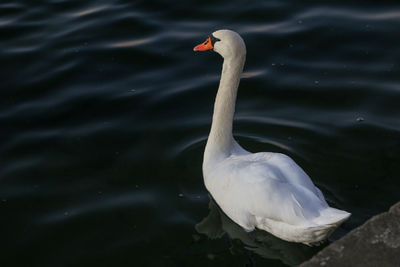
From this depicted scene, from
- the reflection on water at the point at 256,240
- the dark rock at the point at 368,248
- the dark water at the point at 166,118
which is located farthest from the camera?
the dark water at the point at 166,118

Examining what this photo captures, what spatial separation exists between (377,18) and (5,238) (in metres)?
6.36

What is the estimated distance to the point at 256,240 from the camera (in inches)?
197

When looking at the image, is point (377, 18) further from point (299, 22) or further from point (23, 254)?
point (23, 254)

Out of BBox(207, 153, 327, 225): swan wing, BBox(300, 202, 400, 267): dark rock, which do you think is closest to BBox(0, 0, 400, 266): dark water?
BBox(207, 153, 327, 225): swan wing

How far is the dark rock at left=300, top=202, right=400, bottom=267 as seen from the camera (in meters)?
3.26

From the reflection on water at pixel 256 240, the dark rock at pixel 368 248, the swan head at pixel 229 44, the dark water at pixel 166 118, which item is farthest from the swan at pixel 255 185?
the dark rock at pixel 368 248

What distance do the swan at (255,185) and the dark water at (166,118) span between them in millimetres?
322

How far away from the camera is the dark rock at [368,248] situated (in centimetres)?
326

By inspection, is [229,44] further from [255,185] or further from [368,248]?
[368,248]

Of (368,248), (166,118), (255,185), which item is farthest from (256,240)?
(166,118)

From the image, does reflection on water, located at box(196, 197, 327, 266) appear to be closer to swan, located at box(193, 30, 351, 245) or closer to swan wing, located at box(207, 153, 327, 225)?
swan, located at box(193, 30, 351, 245)

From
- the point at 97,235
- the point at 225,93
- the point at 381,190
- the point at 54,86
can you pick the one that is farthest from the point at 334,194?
the point at 54,86

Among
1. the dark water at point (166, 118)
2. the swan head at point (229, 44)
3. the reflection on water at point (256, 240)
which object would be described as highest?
the swan head at point (229, 44)

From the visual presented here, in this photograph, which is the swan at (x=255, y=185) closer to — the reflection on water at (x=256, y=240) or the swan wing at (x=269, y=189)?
the swan wing at (x=269, y=189)
